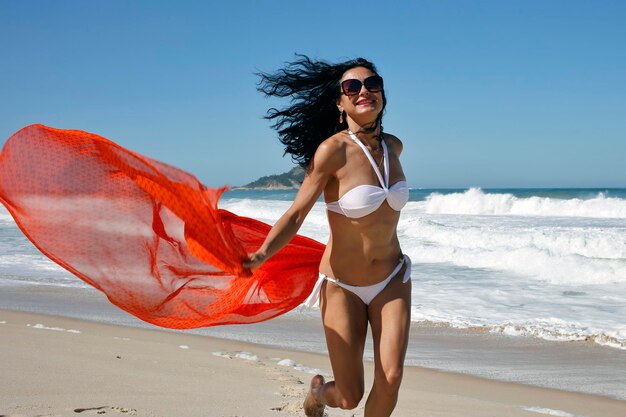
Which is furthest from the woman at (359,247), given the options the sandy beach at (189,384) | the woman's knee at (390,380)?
the sandy beach at (189,384)

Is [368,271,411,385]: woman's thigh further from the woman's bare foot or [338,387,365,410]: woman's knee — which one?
the woman's bare foot

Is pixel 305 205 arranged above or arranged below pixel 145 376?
above

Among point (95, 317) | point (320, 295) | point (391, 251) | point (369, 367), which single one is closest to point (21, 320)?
point (95, 317)

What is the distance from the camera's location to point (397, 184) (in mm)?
3836

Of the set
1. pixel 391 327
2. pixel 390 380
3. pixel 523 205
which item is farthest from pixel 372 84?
pixel 523 205

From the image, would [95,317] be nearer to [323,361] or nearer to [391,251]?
[323,361]

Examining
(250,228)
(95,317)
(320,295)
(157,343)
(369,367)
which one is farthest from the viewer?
(95,317)

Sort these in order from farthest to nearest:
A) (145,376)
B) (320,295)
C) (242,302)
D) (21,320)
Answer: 1. (21,320)
2. (145,376)
3. (242,302)
4. (320,295)

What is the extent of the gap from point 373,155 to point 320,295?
90 centimetres

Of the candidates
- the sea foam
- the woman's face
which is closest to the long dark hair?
the woman's face

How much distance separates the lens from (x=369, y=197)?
371 centimetres

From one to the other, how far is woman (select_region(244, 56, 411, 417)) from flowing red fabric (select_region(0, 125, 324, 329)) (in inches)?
20.9

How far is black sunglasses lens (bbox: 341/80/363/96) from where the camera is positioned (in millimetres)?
3975

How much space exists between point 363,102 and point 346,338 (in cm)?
133
